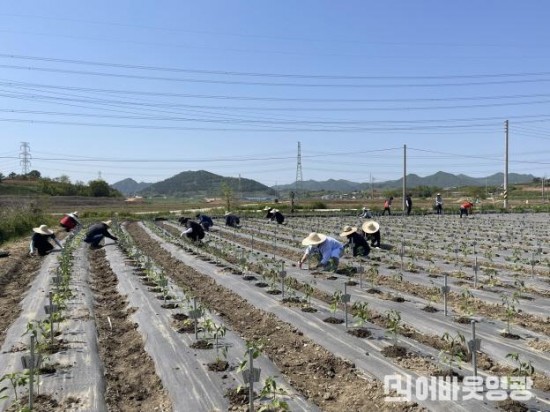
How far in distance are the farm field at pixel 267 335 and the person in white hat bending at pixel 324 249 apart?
0.86ft

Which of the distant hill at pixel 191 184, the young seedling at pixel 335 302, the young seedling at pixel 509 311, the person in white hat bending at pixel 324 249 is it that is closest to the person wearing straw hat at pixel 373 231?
the person in white hat bending at pixel 324 249

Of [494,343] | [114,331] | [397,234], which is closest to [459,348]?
[494,343]

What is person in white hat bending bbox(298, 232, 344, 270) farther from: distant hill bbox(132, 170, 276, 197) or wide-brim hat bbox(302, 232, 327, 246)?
distant hill bbox(132, 170, 276, 197)

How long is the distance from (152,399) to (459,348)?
3.24 m

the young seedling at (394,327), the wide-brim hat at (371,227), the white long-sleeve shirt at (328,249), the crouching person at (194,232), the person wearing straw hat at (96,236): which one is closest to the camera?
the young seedling at (394,327)

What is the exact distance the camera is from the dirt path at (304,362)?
413 centimetres

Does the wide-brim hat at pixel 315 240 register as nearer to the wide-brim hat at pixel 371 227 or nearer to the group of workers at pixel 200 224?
the wide-brim hat at pixel 371 227

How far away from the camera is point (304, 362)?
5.11 m

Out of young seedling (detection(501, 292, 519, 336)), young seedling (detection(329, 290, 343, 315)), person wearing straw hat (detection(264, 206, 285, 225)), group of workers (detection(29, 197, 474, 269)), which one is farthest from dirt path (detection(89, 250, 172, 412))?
person wearing straw hat (detection(264, 206, 285, 225))

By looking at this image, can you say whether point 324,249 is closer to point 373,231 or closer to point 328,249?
point 328,249

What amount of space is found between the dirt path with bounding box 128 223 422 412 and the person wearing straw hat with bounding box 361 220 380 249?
5.79 m

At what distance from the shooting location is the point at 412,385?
4.30 metres

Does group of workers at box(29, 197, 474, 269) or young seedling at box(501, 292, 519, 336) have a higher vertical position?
group of workers at box(29, 197, 474, 269)

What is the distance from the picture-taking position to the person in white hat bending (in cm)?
989
